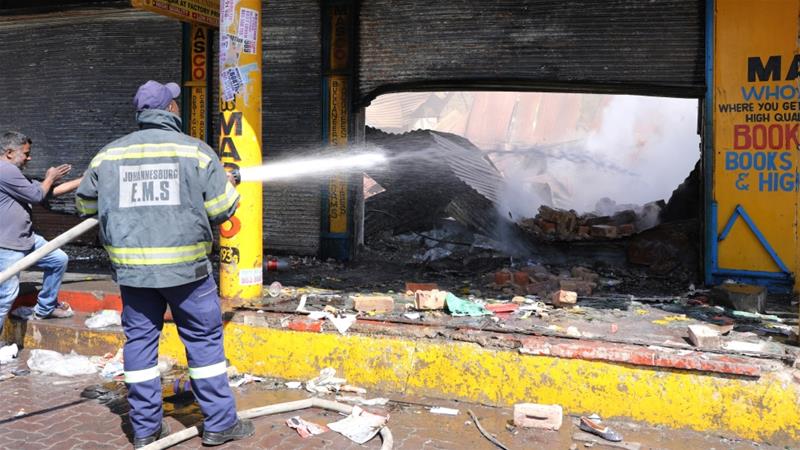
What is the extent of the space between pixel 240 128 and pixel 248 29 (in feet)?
3.02

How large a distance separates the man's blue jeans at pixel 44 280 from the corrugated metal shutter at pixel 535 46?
4.57m

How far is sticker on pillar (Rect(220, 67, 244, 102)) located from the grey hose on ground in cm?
290

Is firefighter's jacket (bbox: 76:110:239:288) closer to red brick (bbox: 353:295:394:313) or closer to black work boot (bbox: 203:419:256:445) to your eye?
black work boot (bbox: 203:419:256:445)

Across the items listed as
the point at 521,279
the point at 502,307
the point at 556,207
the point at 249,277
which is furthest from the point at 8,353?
the point at 556,207

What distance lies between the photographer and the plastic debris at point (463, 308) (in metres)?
5.79

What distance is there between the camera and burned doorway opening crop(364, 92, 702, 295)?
8500 mm

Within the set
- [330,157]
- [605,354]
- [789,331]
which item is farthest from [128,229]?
[330,157]

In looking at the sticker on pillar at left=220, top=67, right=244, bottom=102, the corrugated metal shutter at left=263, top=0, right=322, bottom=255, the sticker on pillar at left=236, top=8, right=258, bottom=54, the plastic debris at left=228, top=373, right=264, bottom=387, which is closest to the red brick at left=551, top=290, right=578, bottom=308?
the plastic debris at left=228, top=373, right=264, bottom=387

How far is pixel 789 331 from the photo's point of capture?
5.18 meters

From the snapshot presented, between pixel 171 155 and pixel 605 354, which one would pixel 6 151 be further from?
pixel 605 354

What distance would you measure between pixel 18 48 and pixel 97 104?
195 cm

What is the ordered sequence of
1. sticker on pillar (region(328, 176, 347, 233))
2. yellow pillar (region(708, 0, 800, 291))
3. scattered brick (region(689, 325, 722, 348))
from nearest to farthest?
1. scattered brick (region(689, 325, 722, 348))
2. yellow pillar (region(708, 0, 800, 291))
3. sticker on pillar (region(328, 176, 347, 233))

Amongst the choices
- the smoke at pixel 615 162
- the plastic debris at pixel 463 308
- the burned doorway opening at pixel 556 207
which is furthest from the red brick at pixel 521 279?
the smoke at pixel 615 162

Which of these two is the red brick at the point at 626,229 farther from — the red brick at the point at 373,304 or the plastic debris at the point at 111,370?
the plastic debris at the point at 111,370
